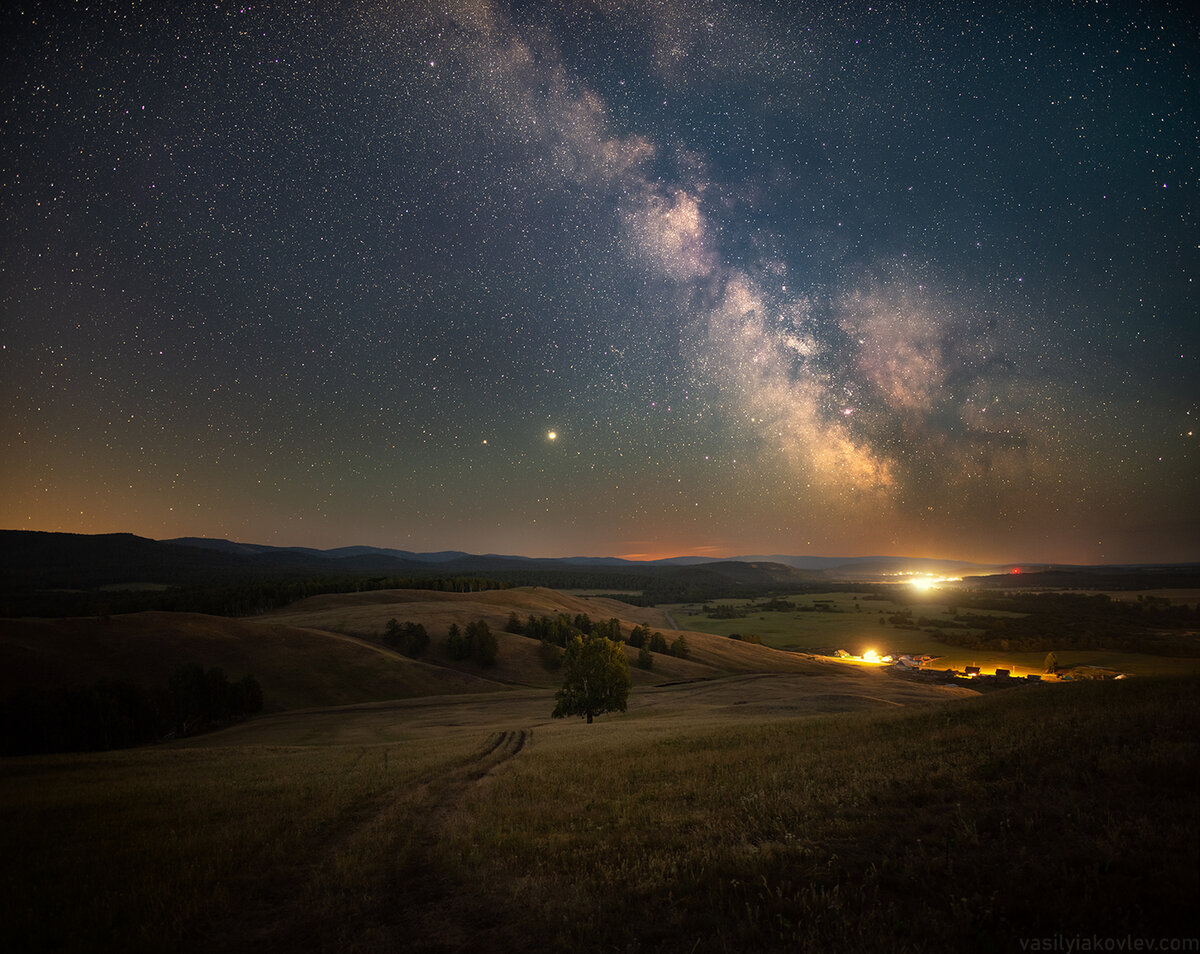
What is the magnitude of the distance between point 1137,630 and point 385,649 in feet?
608

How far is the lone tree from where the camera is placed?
168 ft

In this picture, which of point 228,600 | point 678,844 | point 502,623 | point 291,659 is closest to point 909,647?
point 502,623

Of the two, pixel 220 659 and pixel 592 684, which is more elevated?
pixel 592 684

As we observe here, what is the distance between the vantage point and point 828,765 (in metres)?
15.2

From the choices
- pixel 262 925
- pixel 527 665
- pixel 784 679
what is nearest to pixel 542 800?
pixel 262 925

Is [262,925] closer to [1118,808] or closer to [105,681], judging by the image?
[1118,808]

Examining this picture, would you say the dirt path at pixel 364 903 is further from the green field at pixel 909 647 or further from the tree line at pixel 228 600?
the tree line at pixel 228 600

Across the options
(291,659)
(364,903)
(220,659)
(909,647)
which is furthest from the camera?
(909,647)

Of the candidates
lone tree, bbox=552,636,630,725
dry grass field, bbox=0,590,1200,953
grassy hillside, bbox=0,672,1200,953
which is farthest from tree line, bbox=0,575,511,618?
grassy hillside, bbox=0,672,1200,953

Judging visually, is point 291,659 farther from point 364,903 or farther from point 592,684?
point 364,903

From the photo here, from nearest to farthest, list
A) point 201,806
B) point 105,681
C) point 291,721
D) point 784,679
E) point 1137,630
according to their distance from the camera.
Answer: point 201,806 < point 291,721 < point 105,681 < point 784,679 < point 1137,630

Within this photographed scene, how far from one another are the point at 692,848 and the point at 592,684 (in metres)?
42.7

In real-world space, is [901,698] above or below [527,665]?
above

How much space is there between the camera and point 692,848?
10492mm
